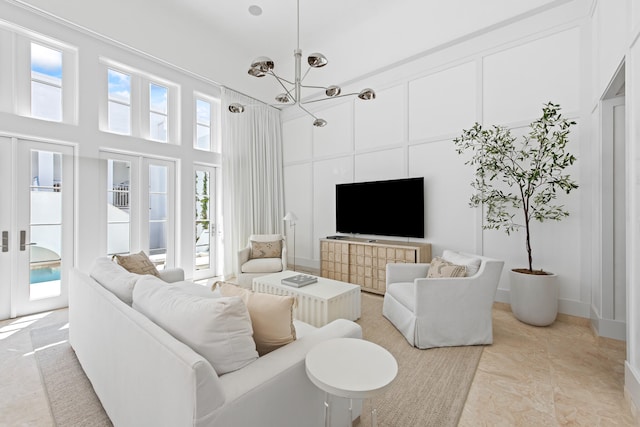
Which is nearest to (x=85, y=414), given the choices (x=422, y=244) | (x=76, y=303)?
(x=76, y=303)

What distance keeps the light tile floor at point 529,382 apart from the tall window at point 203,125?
3.47 m

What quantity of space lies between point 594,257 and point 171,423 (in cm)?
396

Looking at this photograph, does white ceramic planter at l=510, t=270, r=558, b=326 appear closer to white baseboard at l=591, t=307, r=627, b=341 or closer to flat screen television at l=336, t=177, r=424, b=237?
white baseboard at l=591, t=307, r=627, b=341

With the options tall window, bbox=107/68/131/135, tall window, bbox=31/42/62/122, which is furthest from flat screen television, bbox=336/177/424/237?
tall window, bbox=31/42/62/122

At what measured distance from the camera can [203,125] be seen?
17.1ft

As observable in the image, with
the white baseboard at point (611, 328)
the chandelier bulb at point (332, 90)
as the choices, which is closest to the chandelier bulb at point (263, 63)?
the chandelier bulb at point (332, 90)

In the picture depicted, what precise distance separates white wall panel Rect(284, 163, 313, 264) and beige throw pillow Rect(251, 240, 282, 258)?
1.03 meters

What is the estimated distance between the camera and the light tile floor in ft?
5.77

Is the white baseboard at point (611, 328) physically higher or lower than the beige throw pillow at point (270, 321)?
lower

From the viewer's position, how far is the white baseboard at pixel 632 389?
5.71 feet

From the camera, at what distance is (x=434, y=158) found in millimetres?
4152

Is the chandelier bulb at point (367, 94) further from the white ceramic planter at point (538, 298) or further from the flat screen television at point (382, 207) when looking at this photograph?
the white ceramic planter at point (538, 298)

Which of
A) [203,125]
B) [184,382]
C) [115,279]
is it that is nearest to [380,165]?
[203,125]

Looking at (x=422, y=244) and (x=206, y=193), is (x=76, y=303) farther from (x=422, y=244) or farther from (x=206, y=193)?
(x=422, y=244)
